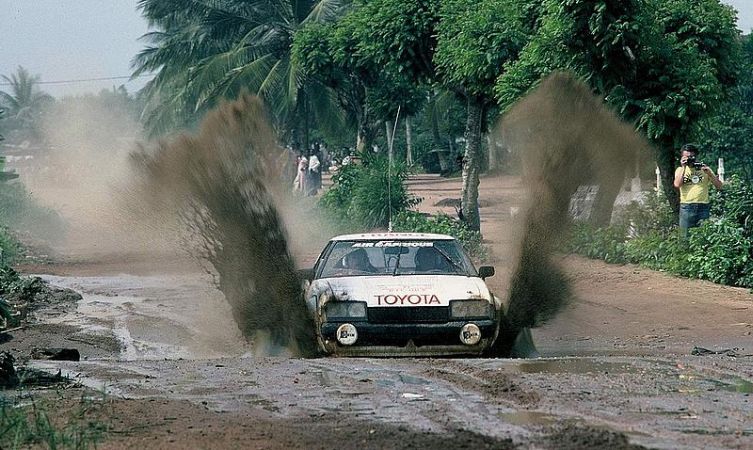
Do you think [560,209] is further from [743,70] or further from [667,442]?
[743,70]

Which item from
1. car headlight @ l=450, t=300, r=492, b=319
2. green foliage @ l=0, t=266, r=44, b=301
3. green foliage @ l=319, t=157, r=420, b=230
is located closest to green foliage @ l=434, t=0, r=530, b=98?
green foliage @ l=319, t=157, r=420, b=230

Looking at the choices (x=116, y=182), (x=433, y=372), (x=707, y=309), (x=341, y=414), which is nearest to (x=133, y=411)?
(x=341, y=414)

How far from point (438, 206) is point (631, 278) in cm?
2092

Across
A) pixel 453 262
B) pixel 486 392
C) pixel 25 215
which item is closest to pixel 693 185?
pixel 453 262

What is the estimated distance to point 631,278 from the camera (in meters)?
18.2

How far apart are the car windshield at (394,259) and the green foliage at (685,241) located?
2098 millimetres

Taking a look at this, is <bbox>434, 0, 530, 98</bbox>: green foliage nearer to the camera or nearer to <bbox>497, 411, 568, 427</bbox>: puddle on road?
the camera

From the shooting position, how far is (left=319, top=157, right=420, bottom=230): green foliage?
28172mm

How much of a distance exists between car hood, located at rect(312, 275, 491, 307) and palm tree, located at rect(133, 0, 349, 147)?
93.1 ft

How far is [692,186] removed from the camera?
17.2m

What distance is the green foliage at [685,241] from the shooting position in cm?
1667

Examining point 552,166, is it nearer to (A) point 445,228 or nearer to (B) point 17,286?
(B) point 17,286

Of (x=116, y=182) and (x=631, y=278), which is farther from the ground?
(x=116, y=182)

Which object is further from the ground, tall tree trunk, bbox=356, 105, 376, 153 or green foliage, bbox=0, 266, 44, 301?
tall tree trunk, bbox=356, 105, 376, 153
